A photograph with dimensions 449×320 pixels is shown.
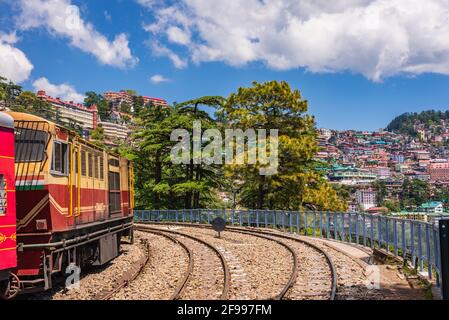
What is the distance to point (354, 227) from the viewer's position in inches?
870

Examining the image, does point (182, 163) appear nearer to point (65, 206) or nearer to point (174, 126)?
point (174, 126)

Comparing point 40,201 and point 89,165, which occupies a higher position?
point 89,165

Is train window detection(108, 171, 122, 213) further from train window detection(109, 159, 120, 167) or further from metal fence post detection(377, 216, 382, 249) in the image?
metal fence post detection(377, 216, 382, 249)

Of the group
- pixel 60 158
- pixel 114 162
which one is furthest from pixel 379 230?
pixel 60 158

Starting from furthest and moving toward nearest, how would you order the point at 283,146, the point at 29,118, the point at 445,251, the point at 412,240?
1. the point at 283,146
2. the point at 412,240
3. the point at 29,118
4. the point at 445,251

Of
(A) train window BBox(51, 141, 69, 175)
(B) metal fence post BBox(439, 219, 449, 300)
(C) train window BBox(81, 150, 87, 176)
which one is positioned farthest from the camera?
(C) train window BBox(81, 150, 87, 176)

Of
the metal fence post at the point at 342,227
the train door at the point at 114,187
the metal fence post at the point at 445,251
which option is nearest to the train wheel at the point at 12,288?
the train door at the point at 114,187

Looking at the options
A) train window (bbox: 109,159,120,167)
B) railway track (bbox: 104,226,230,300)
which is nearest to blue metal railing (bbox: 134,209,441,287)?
A: railway track (bbox: 104,226,230,300)

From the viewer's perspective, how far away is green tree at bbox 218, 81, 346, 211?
33500mm

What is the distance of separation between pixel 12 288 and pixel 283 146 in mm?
24371

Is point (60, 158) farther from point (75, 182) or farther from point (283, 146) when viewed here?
point (283, 146)

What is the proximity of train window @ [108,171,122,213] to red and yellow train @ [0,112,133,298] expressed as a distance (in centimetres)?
310
